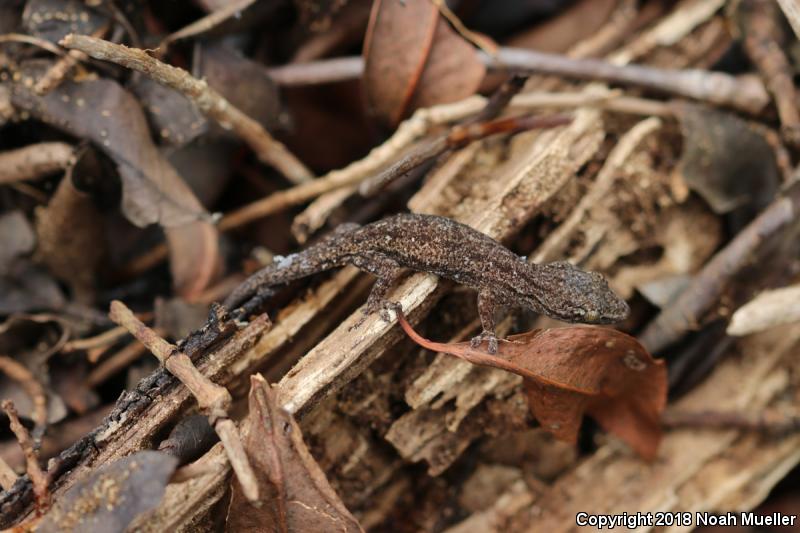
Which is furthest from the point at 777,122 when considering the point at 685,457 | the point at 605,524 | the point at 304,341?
the point at 304,341

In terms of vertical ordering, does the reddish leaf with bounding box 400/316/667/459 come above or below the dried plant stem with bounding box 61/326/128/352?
below

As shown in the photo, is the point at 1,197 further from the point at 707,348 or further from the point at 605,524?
the point at 707,348

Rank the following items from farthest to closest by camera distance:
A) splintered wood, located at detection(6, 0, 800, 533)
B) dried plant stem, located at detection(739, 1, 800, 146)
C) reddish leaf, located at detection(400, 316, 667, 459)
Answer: dried plant stem, located at detection(739, 1, 800, 146) < splintered wood, located at detection(6, 0, 800, 533) < reddish leaf, located at detection(400, 316, 667, 459)

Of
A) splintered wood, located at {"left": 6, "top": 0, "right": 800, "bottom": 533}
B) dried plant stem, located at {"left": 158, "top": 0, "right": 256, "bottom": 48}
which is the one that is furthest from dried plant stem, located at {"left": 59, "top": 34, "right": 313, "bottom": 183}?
dried plant stem, located at {"left": 158, "top": 0, "right": 256, "bottom": 48}

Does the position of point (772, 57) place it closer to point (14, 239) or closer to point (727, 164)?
point (727, 164)

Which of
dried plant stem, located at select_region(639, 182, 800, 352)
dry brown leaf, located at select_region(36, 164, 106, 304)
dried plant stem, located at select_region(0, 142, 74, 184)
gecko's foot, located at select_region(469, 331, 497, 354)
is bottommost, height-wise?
dried plant stem, located at select_region(639, 182, 800, 352)

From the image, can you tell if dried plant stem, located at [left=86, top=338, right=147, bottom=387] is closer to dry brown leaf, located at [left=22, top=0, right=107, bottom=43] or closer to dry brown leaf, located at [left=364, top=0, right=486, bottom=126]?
dry brown leaf, located at [left=22, top=0, right=107, bottom=43]

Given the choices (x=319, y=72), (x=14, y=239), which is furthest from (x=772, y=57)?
(x=14, y=239)

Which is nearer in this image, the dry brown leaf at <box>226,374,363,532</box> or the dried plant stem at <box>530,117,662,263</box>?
the dry brown leaf at <box>226,374,363,532</box>
